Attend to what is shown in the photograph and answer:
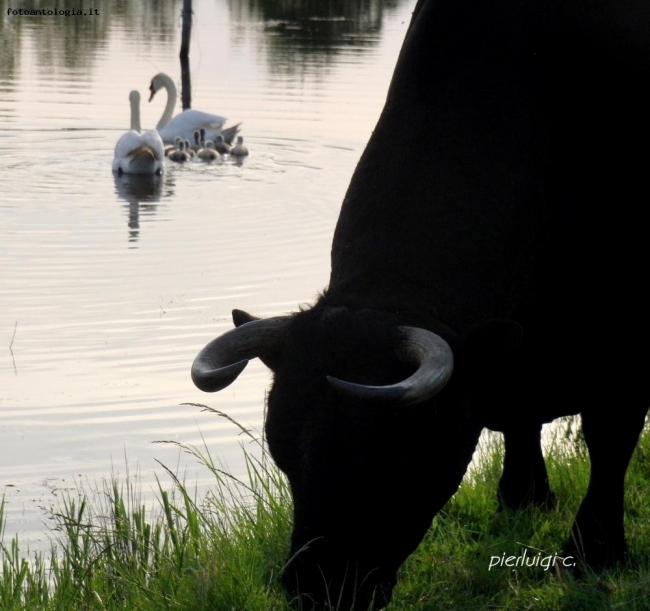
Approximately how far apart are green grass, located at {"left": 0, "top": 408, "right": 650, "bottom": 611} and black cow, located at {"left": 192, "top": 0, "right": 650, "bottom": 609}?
196mm

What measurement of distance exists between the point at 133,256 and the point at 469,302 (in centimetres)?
780

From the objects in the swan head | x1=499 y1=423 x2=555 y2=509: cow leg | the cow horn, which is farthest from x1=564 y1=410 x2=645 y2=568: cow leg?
the swan head

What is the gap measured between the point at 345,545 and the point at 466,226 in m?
1.12

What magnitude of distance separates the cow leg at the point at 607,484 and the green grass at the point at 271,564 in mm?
134

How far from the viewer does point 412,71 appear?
4.32 m

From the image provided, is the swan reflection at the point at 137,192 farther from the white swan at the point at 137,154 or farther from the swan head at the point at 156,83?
the swan head at the point at 156,83

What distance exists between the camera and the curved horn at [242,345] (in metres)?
3.54

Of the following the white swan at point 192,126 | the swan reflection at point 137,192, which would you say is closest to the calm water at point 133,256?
the swan reflection at point 137,192

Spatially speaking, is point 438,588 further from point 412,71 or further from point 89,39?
point 89,39

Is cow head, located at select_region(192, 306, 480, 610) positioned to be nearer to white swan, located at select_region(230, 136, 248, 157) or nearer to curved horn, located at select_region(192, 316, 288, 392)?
curved horn, located at select_region(192, 316, 288, 392)

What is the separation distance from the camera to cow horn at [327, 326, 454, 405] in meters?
3.20

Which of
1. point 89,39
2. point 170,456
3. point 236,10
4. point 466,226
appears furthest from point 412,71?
point 236,10

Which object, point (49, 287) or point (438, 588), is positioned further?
point (49, 287)

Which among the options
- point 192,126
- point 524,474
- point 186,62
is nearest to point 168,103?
point 192,126
